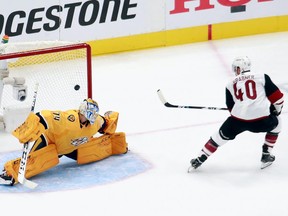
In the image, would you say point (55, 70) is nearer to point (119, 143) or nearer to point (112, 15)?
point (119, 143)

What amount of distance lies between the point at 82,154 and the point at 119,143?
0.96ft

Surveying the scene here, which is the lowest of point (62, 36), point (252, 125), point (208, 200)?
point (208, 200)

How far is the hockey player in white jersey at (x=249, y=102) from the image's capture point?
18.5ft

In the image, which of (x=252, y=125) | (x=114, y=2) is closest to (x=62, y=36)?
(x=114, y=2)

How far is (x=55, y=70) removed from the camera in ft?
21.9

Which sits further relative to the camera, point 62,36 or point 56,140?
point 62,36

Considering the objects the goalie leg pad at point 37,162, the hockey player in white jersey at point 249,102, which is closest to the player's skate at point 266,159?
the hockey player in white jersey at point 249,102

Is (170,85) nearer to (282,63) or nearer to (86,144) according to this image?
(282,63)

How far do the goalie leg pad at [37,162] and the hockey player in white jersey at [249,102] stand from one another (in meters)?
0.98

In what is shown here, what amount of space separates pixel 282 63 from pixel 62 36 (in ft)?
6.07

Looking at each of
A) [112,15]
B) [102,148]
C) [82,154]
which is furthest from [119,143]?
[112,15]

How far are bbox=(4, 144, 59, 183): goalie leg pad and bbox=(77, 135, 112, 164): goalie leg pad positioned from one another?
0.74 ft

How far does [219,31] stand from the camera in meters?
8.73

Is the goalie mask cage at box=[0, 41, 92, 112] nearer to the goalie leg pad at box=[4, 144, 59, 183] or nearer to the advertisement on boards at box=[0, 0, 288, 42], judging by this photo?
the goalie leg pad at box=[4, 144, 59, 183]
